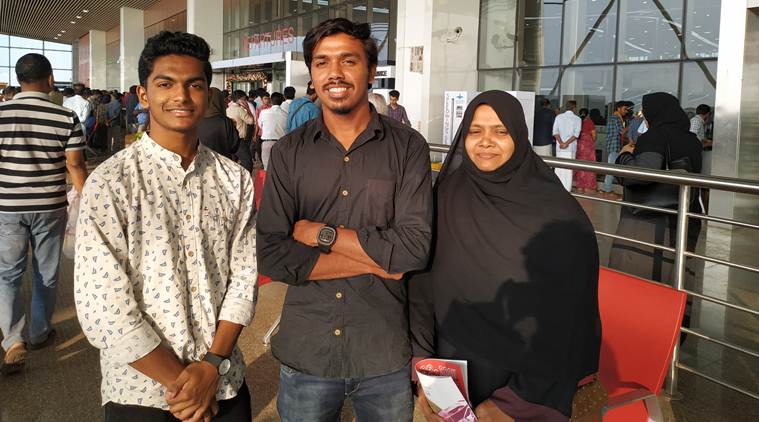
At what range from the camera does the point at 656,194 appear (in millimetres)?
4184

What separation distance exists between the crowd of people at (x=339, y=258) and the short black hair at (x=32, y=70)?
2.39 m

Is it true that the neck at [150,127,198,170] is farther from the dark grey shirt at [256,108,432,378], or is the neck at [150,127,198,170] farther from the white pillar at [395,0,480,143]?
the white pillar at [395,0,480,143]

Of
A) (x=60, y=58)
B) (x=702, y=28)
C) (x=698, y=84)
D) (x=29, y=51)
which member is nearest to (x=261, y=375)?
(x=698, y=84)

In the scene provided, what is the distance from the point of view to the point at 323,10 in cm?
2144

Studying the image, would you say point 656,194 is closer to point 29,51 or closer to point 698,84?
point 698,84

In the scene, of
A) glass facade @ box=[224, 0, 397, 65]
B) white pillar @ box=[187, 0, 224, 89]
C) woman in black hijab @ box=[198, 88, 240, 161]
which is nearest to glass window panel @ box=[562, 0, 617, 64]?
glass facade @ box=[224, 0, 397, 65]

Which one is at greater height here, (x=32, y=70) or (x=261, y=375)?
(x=32, y=70)

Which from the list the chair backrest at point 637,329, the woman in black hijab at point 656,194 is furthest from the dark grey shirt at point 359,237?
the woman in black hijab at point 656,194

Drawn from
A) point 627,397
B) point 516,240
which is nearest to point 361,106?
point 516,240

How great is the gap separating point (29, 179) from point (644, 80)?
11.8 metres

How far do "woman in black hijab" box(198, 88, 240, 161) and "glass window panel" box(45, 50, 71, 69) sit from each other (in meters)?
60.4

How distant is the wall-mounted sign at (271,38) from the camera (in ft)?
76.1

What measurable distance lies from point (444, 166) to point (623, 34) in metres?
12.4

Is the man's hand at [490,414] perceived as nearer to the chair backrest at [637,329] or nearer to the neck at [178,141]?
the chair backrest at [637,329]
